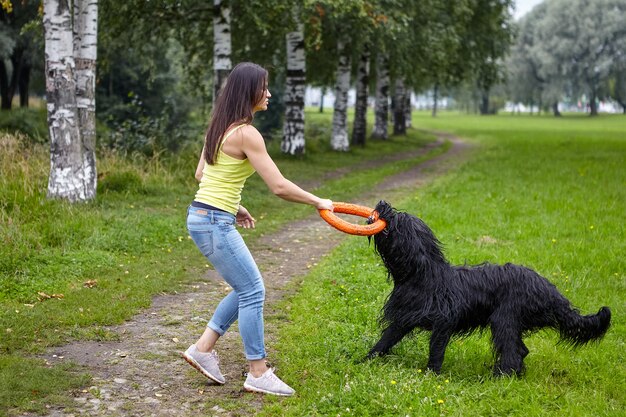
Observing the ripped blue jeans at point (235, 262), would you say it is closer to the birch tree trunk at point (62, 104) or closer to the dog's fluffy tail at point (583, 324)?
the dog's fluffy tail at point (583, 324)

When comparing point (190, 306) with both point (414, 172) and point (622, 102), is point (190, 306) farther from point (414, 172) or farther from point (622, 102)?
point (622, 102)

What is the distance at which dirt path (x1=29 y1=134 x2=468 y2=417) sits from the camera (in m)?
4.91

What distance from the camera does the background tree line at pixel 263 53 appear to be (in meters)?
17.9

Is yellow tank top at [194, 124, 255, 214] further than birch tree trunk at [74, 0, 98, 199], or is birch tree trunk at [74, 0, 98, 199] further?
birch tree trunk at [74, 0, 98, 199]

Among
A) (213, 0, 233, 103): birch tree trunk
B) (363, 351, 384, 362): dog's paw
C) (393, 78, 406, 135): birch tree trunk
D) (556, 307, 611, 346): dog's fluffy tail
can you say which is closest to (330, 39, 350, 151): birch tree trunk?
(213, 0, 233, 103): birch tree trunk

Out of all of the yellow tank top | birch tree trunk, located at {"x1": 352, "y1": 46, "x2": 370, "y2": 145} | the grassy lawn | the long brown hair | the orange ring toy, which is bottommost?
the grassy lawn

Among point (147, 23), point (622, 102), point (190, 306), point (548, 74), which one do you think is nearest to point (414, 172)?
point (147, 23)

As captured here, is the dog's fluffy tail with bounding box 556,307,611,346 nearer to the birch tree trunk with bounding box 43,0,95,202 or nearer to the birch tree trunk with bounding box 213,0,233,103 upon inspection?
the birch tree trunk with bounding box 43,0,95,202

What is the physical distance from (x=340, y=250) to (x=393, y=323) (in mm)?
4427

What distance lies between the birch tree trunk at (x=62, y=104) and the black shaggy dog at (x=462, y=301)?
771 centimetres

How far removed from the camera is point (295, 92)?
22.3 m

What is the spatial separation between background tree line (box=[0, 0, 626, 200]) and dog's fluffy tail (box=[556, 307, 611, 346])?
885cm

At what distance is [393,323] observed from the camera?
5418 millimetres

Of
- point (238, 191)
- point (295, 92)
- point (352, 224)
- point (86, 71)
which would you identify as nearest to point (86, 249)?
point (86, 71)
